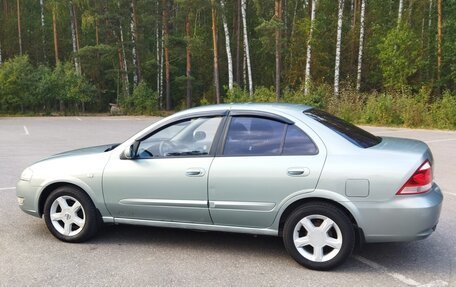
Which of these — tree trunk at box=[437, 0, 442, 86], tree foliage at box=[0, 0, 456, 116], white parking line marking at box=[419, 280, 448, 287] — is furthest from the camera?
tree trunk at box=[437, 0, 442, 86]

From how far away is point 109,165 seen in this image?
15.8ft

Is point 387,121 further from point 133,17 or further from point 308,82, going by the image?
point 133,17

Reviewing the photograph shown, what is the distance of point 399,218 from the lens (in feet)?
13.0

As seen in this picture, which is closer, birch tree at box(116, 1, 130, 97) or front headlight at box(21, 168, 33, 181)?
front headlight at box(21, 168, 33, 181)

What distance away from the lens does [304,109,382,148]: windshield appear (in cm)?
442

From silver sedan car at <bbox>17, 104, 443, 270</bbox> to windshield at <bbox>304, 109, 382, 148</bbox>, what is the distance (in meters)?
0.02

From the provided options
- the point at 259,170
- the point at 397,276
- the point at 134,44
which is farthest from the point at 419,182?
the point at 134,44

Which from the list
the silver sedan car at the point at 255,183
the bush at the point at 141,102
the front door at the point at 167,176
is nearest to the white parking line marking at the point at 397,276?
the silver sedan car at the point at 255,183

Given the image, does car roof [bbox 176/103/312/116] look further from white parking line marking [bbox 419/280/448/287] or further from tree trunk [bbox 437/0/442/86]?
tree trunk [bbox 437/0/442/86]

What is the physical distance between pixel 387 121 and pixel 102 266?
18.4 m

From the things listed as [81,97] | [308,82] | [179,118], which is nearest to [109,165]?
[179,118]

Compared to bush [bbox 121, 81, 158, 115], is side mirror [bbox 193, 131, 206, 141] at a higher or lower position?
higher

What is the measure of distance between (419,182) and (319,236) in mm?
1009

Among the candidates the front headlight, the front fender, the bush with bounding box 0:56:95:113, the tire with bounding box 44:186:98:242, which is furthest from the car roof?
the bush with bounding box 0:56:95:113
